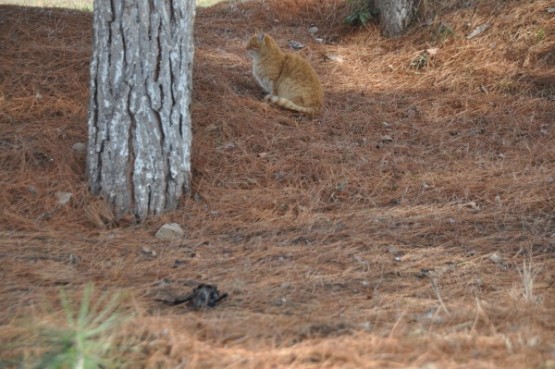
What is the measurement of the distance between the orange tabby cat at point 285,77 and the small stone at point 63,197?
2.34 m

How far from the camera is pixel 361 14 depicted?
8.04 metres

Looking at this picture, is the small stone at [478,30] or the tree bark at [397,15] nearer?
the small stone at [478,30]

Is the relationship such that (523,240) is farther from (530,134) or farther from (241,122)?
(241,122)

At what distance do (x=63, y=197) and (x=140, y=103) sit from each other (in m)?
0.83

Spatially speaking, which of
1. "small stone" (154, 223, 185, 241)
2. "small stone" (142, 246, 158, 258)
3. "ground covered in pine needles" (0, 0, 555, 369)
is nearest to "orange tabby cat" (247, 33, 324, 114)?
"ground covered in pine needles" (0, 0, 555, 369)

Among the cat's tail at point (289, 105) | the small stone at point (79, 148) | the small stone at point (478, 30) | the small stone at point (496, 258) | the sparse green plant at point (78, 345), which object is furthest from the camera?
the small stone at point (478, 30)

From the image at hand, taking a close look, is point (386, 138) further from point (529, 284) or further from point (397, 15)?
point (529, 284)

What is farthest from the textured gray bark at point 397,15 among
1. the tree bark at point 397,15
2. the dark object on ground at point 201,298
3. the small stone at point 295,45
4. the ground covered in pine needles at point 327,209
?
the dark object on ground at point 201,298

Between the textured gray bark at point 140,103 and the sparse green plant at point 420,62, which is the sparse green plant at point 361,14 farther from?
the textured gray bark at point 140,103

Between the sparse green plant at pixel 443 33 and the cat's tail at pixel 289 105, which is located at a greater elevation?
the sparse green plant at pixel 443 33

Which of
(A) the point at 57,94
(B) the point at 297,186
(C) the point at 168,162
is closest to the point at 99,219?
(C) the point at 168,162

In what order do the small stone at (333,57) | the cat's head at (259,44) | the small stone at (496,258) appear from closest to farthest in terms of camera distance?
the small stone at (496,258)
the cat's head at (259,44)
the small stone at (333,57)

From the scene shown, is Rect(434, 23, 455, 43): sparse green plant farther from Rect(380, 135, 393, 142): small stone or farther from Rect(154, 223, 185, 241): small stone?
Rect(154, 223, 185, 241): small stone

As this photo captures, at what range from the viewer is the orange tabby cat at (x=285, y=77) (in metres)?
6.13
